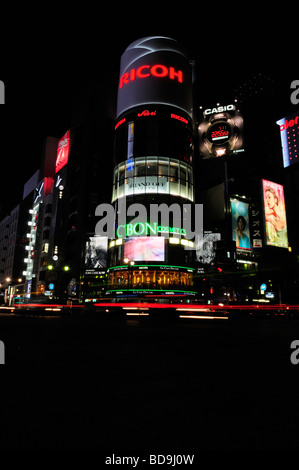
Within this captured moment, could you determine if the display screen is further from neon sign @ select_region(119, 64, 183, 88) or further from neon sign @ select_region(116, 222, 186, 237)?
neon sign @ select_region(116, 222, 186, 237)

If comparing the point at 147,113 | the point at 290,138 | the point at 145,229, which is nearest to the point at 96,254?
the point at 145,229

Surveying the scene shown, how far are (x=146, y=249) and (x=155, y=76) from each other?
30.2 meters

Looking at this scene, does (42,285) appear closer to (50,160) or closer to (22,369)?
(50,160)

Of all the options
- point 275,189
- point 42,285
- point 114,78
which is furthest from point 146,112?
point 42,285

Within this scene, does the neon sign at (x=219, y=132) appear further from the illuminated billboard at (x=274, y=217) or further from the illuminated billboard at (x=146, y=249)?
the illuminated billboard at (x=146, y=249)

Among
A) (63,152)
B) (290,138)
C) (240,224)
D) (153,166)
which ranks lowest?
(240,224)

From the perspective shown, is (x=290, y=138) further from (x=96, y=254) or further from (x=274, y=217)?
(x=96, y=254)

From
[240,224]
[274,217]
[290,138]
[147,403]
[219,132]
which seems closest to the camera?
[147,403]

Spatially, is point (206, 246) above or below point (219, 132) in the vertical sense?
below

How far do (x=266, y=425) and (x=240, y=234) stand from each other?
2250 inches

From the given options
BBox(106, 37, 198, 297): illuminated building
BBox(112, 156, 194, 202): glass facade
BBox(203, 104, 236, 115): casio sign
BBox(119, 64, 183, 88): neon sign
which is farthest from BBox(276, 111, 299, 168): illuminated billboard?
BBox(119, 64, 183, 88): neon sign

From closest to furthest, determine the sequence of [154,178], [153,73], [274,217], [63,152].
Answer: [154,178]
[274,217]
[153,73]
[63,152]

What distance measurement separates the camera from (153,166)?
5228 centimetres
